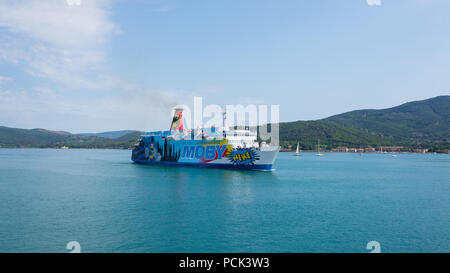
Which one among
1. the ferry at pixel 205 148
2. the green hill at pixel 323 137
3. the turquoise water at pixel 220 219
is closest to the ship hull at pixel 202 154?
the ferry at pixel 205 148

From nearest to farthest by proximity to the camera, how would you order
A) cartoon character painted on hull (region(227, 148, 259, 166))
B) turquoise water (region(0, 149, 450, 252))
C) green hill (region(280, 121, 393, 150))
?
turquoise water (region(0, 149, 450, 252))
cartoon character painted on hull (region(227, 148, 259, 166))
green hill (region(280, 121, 393, 150))

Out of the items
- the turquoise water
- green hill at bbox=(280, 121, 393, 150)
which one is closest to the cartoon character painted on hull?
the turquoise water

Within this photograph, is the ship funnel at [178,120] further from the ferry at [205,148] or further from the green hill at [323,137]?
the green hill at [323,137]

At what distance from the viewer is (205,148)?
4444cm

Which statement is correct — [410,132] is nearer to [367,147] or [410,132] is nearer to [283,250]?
[367,147]

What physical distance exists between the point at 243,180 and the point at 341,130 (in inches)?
5984

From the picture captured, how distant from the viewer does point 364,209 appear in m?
19.5

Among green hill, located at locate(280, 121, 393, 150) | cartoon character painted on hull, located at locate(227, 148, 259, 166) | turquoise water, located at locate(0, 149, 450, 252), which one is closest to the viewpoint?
turquoise water, located at locate(0, 149, 450, 252)

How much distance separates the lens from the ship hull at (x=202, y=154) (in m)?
39.5

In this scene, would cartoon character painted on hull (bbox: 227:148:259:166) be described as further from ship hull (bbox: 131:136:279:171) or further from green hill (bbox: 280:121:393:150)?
green hill (bbox: 280:121:393:150)

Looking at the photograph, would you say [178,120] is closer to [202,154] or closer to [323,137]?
[202,154]

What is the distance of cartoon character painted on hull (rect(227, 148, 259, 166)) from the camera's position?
39500 millimetres
